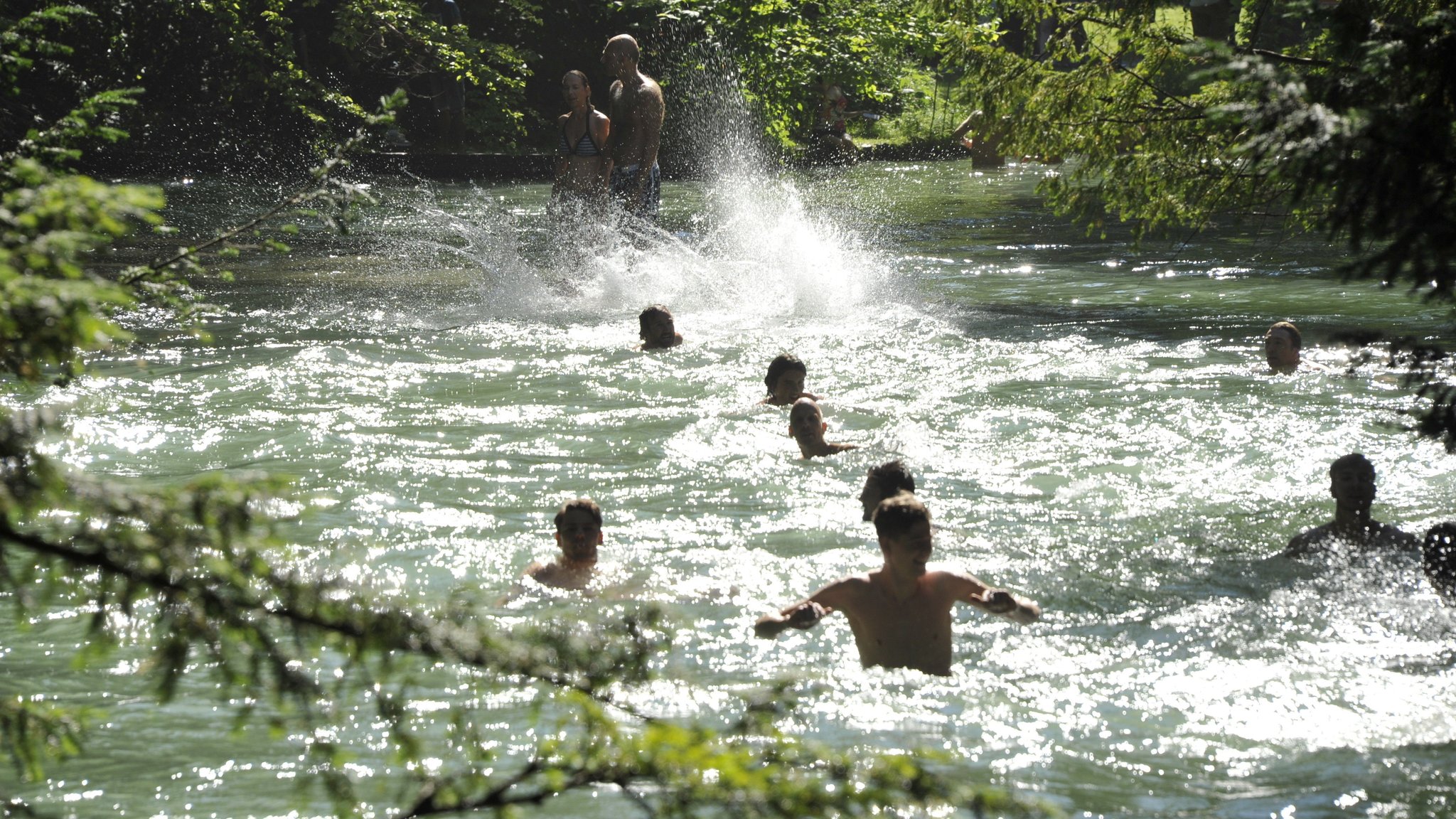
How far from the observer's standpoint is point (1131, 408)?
12.0 metres

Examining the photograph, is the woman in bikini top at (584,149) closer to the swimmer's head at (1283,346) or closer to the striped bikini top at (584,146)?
the striped bikini top at (584,146)

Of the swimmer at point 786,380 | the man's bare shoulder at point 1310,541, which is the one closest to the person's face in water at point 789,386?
the swimmer at point 786,380

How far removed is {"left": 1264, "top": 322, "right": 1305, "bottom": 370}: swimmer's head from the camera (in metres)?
12.7

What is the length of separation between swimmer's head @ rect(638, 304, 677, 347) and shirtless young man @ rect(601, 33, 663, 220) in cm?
373

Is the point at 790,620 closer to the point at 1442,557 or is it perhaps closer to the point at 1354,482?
the point at 1442,557

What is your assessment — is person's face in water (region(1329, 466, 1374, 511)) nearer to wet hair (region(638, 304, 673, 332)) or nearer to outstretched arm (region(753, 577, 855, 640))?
outstretched arm (region(753, 577, 855, 640))

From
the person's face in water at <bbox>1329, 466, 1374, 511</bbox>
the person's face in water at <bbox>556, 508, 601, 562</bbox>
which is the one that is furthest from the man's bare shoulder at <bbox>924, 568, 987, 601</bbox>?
the person's face in water at <bbox>1329, 466, 1374, 511</bbox>

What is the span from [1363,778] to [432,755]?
3.47 meters

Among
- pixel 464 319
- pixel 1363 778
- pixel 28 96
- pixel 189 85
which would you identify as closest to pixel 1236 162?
pixel 1363 778

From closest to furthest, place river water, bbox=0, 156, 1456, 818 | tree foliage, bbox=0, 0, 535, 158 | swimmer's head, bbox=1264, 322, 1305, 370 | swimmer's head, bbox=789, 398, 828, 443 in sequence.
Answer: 1. river water, bbox=0, 156, 1456, 818
2. swimmer's head, bbox=789, 398, 828, 443
3. swimmer's head, bbox=1264, 322, 1305, 370
4. tree foliage, bbox=0, 0, 535, 158

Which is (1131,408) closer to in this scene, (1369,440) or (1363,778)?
(1369,440)

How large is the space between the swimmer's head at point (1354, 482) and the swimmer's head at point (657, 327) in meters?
7.07

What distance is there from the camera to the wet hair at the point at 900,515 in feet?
22.2

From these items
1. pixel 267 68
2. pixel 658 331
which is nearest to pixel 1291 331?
pixel 658 331
